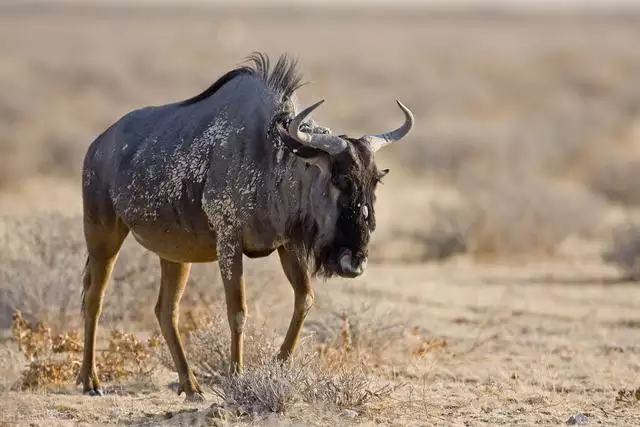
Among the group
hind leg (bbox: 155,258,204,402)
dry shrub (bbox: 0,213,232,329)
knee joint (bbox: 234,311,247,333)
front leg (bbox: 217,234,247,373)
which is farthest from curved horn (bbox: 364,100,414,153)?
dry shrub (bbox: 0,213,232,329)

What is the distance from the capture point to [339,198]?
27.1 feet

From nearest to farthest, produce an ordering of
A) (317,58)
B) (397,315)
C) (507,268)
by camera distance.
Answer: (397,315) → (507,268) → (317,58)

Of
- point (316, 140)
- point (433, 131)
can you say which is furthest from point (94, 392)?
point (433, 131)

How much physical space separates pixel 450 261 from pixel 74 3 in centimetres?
14278

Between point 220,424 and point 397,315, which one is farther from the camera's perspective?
point 397,315

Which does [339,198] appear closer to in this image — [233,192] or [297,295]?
[233,192]

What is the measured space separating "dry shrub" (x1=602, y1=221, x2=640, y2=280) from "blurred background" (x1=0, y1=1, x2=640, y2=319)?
0.02 metres

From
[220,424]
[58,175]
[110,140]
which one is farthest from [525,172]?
[220,424]

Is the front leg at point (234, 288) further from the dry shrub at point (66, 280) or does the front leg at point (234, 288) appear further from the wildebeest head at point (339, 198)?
the dry shrub at point (66, 280)

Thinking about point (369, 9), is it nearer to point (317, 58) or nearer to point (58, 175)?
point (317, 58)

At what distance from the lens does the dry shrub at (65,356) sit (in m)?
9.81

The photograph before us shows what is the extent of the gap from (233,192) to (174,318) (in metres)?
1.31

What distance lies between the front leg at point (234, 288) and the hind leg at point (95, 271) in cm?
133

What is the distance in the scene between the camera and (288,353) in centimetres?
894
